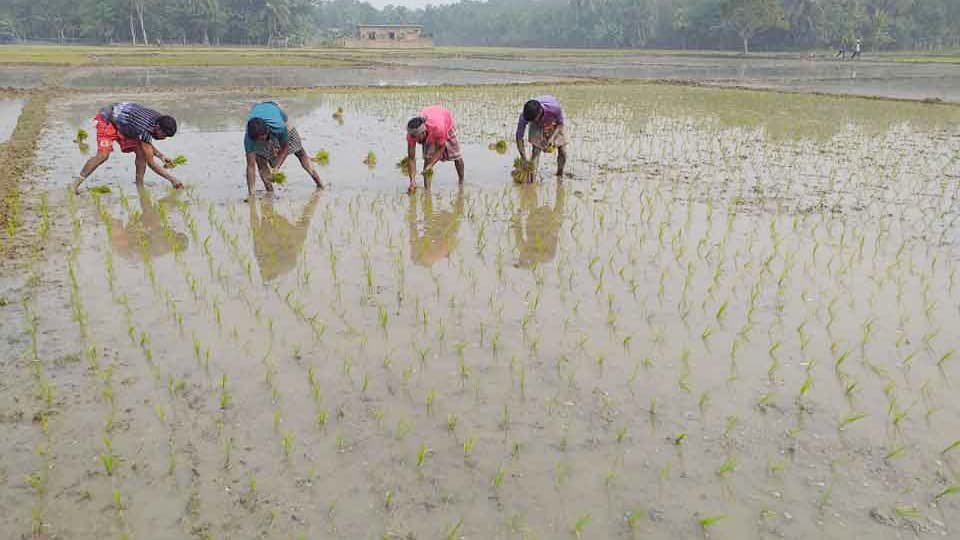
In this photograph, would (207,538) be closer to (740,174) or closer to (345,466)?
(345,466)

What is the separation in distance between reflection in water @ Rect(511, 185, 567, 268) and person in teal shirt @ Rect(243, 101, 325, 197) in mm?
2284

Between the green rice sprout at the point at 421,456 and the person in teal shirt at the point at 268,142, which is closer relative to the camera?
the green rice sprout at the point at 421,456

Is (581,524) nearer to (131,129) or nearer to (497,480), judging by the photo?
(497,480)

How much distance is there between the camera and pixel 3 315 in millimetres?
3691

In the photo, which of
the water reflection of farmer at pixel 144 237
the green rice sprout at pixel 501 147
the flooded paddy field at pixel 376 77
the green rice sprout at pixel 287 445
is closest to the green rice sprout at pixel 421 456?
the green rice sprout at pixel 287 445

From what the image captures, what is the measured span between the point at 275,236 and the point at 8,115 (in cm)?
936

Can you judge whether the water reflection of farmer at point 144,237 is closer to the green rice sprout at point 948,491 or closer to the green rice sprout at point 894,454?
the green rice sprout at point 894,454

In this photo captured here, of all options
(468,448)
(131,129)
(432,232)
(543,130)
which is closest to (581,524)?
(468,448)

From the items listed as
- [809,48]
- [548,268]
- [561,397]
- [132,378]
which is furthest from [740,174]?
[809,48]

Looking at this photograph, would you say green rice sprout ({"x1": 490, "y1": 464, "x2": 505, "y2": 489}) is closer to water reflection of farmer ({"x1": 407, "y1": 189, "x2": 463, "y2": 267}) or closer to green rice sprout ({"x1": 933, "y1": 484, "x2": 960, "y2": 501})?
green rice sprout ({"x1": 933, "y1": 484, "x2": 960, "y2": 501})

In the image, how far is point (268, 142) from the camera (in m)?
6.30

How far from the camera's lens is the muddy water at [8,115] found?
31.9 ft

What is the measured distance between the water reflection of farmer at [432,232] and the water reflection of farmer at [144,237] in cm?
178

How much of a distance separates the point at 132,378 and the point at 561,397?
2.02 m
